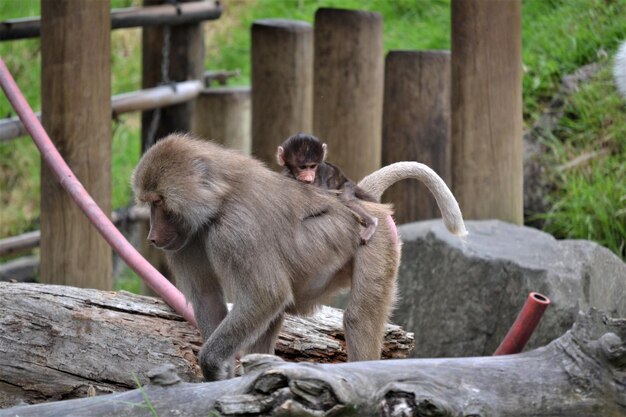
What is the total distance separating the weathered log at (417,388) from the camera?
2.95 meters

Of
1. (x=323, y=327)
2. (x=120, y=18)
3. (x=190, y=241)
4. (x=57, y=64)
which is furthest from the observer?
(x=120, y=18)

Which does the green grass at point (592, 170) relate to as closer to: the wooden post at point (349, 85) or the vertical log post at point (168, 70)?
the wooden post at point (349, 85)

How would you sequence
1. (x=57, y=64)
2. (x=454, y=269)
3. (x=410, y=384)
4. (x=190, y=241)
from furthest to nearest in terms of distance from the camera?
(x=454, y=269) < (x=57, y=64) < (x=190, y=241) < (x=410, y=384)

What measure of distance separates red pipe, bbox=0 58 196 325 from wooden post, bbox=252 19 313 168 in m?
2.34

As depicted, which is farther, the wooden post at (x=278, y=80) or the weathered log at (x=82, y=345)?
the wooden post at (x=278, y=80)

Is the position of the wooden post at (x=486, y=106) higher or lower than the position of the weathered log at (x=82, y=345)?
higher

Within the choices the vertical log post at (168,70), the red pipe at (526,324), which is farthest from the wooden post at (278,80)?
the red pipe at (526,324)

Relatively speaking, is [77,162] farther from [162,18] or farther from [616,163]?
A: [616,163]

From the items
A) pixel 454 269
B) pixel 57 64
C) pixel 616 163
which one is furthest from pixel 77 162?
pixel 616 163

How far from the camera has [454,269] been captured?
5922mm

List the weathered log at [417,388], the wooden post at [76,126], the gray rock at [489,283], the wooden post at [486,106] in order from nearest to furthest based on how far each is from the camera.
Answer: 1. the weathered log at [417,388]
2. the wooden post at [76,126]
3. the gray rock at [489,283]
4. the wooden post at [486,106]

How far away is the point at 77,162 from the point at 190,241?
5.41 feet

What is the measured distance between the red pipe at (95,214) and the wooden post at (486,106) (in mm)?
2198

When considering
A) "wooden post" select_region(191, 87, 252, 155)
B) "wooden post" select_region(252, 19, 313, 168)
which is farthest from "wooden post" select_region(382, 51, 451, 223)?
"wooden post" select_region(191, 87, 252, 155)
